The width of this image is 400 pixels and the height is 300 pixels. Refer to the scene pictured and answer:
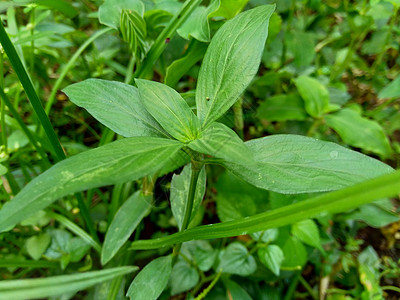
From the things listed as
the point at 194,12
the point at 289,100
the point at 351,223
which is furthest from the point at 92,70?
the point at 351,223

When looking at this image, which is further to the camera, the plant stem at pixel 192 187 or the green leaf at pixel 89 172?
the plant stem at pixel 192 187

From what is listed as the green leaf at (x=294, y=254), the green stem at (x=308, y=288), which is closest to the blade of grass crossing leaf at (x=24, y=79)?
the green leaf at (x=294, y=254)

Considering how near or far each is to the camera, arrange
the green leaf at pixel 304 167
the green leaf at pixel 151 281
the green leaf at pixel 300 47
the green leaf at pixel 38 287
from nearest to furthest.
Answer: the green leaf at pixel 38 287
the green leaf at pixel 304 167
the green leaf at pixel 151 281
the green leaf at pixel 300 47

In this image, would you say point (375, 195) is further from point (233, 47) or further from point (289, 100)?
point (289, 100)

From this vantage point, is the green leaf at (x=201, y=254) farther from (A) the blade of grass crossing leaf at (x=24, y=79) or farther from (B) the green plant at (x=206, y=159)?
(A) the blade of grass crossing leaf at (x=24, y=79)

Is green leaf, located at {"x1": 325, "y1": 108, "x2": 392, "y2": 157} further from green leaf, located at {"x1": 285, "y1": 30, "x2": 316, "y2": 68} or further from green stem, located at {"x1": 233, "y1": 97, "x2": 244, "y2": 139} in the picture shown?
green stem, located at {"x1": 233, "y1": 97, "x2": 244, "y2": 139}

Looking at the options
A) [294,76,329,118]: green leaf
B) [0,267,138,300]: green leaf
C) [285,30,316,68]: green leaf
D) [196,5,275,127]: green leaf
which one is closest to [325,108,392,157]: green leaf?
[294,76,329,118]: green leaf

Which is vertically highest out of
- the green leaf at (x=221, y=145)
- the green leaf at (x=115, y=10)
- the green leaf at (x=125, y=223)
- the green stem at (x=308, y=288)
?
the green leaf at (x=115, y=10)

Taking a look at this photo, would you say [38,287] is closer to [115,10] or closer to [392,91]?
[115,10]

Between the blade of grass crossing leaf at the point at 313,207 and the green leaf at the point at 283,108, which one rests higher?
the blade of grass crossing leaf at the point at 313,207
